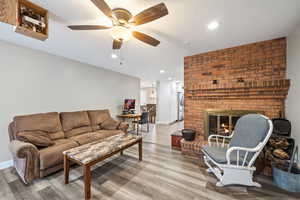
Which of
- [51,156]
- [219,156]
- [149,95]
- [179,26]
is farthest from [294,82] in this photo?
[149,95]

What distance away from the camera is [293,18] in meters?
1.68

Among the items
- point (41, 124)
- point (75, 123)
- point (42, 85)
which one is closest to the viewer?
point (41, 124)

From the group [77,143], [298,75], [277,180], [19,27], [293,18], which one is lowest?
[277,180]

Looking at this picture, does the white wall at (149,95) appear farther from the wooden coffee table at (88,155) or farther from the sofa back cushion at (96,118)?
the wooden coffee table at (88,155)

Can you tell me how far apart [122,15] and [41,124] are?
8.66 feet

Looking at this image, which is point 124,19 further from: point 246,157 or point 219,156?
point 246,157

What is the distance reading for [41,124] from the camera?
2430mm

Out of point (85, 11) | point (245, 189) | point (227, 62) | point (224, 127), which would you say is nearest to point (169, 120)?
point (224, 127)

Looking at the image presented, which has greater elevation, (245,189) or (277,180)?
(277,180)

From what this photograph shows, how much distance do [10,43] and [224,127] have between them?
15.9ft

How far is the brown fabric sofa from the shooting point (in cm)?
182

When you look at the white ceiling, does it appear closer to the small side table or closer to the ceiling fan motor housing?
the ceiling fan motor housing

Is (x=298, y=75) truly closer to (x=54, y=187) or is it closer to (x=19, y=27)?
(x=19, y=27)

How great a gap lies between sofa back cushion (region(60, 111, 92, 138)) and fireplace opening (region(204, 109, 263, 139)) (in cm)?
313
